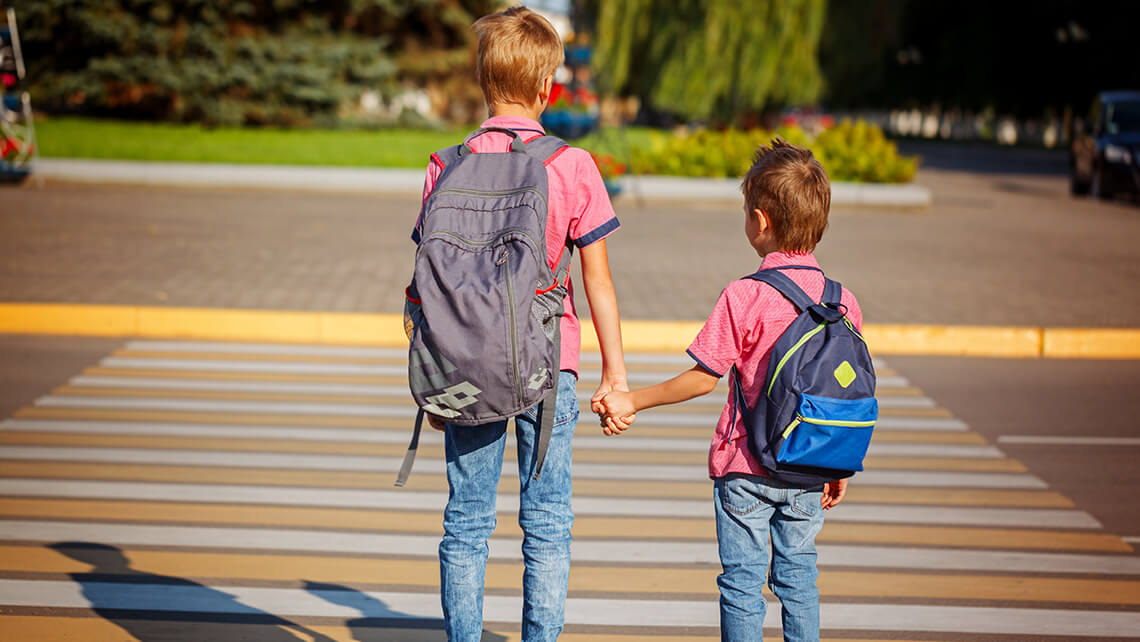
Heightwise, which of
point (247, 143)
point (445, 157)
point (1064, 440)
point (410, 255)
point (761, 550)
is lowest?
point (1064, 440)

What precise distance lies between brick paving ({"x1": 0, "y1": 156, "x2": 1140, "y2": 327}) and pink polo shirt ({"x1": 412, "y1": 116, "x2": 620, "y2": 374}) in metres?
6.41

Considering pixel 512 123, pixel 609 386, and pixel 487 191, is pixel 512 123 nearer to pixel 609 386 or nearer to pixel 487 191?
pixel 487 191

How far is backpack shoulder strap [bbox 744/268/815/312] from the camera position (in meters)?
2.94

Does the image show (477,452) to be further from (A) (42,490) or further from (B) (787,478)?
(A) (42,490)

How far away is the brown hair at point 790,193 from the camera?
9.73ft

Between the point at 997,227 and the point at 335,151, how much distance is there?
47.1 feet

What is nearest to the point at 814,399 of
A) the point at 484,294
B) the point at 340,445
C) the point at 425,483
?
the point at 484,294

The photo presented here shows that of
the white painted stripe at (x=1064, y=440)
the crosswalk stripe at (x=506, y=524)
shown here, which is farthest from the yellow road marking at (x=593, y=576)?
the white painted stripe at (x=1064, y=440)

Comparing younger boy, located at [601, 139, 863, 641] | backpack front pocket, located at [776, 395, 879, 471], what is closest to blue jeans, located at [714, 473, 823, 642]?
younger boy, located at [601, 139, 863, 641]

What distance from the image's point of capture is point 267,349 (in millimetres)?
8758

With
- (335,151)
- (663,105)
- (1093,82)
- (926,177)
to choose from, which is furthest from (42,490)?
(1093,82)

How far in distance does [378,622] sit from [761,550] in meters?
1.56

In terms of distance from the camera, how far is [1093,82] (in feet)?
153

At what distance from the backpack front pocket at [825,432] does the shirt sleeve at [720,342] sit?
22 cm
